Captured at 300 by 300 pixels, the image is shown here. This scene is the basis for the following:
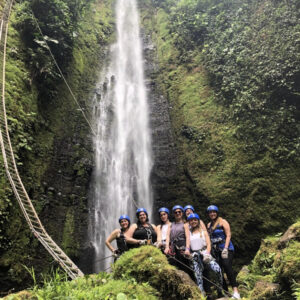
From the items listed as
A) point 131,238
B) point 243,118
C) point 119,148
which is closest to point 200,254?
point 131,238

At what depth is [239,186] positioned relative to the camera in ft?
28.8

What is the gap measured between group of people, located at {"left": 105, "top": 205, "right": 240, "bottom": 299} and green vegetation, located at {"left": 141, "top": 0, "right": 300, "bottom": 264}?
3777 millimetres

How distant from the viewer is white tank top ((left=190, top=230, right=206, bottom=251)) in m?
4.62

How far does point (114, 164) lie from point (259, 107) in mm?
6570

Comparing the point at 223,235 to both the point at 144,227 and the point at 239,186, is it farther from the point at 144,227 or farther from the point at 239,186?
the point at 239,186

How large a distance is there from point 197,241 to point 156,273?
47.3 inches

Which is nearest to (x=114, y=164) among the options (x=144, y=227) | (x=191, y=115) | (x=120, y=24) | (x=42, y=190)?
(x=42, y=190)

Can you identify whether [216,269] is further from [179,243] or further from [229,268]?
[179,243]

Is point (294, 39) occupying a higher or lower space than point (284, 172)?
higher

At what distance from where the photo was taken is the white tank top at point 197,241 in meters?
4.62

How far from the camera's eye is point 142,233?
4.93m

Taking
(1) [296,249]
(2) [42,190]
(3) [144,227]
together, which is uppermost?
(2) [42,190]

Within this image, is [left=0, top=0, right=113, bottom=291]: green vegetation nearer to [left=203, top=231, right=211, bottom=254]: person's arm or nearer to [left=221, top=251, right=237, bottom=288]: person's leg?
[left=203, top=231, right=211, bottom=254]: person's arm

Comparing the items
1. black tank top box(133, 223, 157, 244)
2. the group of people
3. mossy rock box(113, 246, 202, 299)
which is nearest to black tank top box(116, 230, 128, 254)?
the group of people
